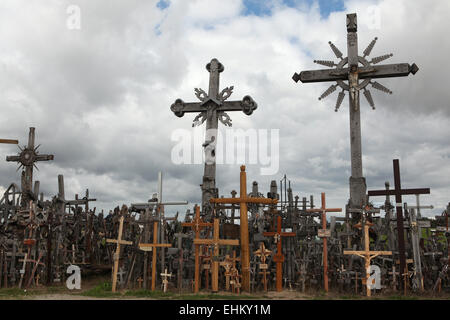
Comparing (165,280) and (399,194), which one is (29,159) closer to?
(165,280)

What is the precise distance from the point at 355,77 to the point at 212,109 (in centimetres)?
646

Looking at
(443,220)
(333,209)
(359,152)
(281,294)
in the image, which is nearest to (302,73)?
(359,152)

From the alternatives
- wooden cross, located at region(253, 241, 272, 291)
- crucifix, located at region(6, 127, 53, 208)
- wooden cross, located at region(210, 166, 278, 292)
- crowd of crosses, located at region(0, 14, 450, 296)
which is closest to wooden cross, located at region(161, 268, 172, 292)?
crowd of crosses, located at region(0, 14, 450, 296)

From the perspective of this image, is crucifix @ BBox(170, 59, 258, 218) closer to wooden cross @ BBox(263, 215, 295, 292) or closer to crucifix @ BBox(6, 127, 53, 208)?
wooden cross @ BBox(263, 215, 295, 292)

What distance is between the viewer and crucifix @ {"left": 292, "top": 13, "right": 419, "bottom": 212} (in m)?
17.0

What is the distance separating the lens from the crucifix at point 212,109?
18.8m

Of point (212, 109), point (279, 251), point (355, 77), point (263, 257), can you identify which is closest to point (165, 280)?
point (263, 257)

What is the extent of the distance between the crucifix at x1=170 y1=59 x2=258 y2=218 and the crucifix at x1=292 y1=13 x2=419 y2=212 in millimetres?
3021

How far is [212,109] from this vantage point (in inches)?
776

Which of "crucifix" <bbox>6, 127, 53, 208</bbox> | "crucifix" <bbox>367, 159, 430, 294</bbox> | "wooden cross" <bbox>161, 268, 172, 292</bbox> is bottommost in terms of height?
"wooden cross" <bbox>161, 268, 172, 292</bbox>

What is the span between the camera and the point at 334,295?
13602 millimetres

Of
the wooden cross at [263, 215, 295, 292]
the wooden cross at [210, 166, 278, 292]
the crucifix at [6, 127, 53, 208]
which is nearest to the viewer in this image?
the wooden cross at [210, 166, 278, 292]

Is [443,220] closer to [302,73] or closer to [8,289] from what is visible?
[302,73]

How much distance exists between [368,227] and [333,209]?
1.34m
